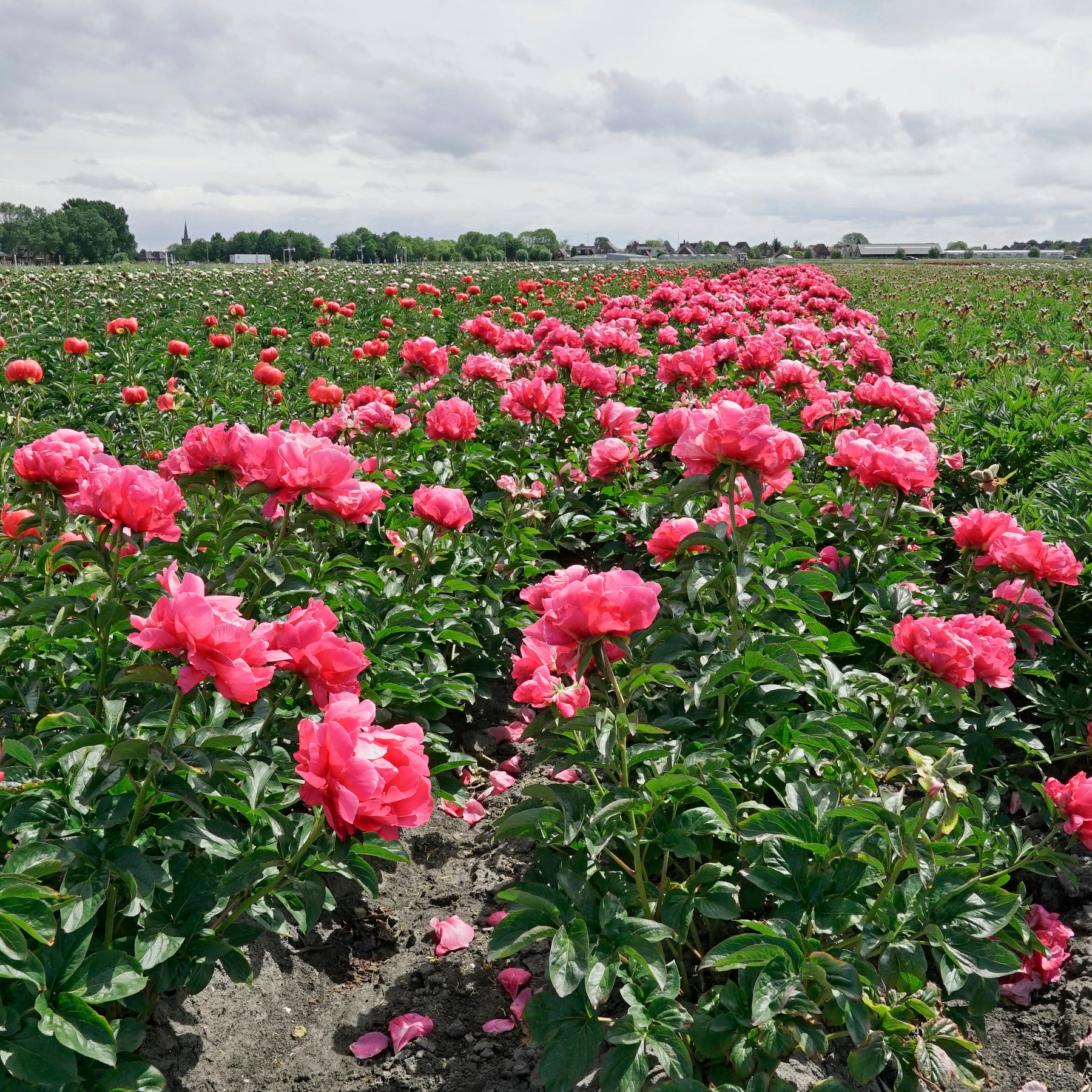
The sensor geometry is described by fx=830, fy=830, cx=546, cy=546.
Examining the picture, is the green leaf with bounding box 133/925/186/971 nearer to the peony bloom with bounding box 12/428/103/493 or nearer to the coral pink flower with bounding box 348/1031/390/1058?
the coral pink flower with bounding box 348/1031/390/1058

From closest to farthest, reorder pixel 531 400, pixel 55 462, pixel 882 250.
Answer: pixel 55 462 → pixel 531 400 → pixel 882 250

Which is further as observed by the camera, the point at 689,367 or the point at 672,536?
the point at 689,367

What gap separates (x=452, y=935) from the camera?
2393 millimetres

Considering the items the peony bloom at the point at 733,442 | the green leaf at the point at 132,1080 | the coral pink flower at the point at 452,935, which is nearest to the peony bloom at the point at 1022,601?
the peony bloom at the point at 733,442

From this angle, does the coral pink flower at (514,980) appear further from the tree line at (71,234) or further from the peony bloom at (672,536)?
the tree line at (71,234)

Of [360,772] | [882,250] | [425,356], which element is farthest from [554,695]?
[882,250]

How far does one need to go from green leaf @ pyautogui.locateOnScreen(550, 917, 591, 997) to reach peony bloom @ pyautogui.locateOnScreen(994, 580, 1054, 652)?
68.6 inches

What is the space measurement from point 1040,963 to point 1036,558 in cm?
111

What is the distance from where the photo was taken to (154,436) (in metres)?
5.65

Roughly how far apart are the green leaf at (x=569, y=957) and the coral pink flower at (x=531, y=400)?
9.53 feet

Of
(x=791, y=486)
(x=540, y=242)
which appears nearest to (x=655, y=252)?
(x=540, y=242)

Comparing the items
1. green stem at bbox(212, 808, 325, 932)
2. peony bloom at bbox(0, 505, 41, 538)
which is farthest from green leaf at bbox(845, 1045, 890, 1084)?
peony bloom at bbox(0, 505, 41, 538)

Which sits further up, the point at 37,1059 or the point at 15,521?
the point at 15,521

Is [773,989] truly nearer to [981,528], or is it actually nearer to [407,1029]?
[407,1029]
